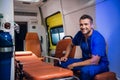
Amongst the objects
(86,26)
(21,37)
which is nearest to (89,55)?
(86,26)

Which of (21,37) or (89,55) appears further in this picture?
(21,37)

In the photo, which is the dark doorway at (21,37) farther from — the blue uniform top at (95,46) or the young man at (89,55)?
the blue uniform top at (95,46)

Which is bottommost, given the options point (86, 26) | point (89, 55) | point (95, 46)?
point (89, 55)

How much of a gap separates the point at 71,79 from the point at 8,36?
1002 mm

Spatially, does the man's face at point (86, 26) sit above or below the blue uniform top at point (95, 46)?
above

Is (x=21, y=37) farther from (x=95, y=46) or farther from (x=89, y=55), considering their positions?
(x=95, y=46)

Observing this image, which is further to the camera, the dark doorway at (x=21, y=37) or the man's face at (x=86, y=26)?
the dark doorway at (x=21, y=37)

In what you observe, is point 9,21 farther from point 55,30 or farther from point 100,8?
point 55,30

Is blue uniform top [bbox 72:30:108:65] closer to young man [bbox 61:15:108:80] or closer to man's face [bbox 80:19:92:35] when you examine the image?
young man [bbox 61:15:108:80]

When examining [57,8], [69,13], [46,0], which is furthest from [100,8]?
[46,0]

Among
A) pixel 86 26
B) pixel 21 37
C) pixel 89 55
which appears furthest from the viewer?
pixel 21 37

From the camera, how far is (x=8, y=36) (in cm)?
213

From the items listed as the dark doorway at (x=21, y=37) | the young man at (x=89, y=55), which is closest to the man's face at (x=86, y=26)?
the young man at (x=89, y=55)

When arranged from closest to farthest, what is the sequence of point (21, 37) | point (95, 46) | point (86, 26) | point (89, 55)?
point (95, 46)
point (86, 26)
point (89, 55)
point (21, 37)
